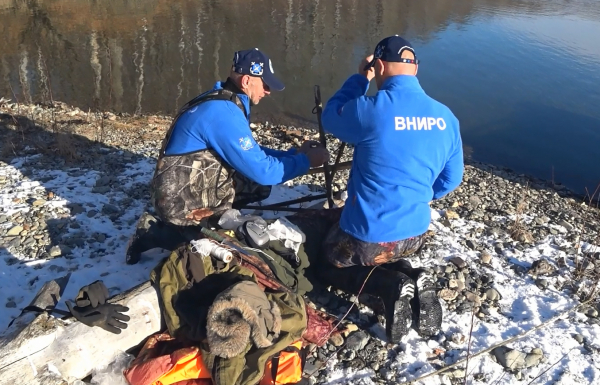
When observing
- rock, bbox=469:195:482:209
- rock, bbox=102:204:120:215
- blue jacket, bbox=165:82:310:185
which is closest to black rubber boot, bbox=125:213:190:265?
blue jacket, bbox=165:82:310:185

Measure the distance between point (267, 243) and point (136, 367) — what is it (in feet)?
4.64

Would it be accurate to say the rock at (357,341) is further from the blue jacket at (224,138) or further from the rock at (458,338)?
the blue jacket at (224,138)

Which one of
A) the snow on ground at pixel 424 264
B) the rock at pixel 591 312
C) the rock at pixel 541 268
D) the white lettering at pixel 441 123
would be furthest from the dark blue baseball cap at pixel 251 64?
the rock at pixel 591 312

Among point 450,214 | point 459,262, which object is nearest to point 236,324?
point 459,262

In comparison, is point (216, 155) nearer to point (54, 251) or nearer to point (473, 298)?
point (54, 251)

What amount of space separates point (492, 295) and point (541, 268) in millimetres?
848

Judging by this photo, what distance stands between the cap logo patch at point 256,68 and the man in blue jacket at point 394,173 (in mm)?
750

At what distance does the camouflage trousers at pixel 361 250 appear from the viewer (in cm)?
411

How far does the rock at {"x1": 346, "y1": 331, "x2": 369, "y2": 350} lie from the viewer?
13.6 ft

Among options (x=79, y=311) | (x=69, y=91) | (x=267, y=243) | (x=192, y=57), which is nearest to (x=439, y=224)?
(x=267, y=243)

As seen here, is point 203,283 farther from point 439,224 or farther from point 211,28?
point 211,28

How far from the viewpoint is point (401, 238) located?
405 centimetres

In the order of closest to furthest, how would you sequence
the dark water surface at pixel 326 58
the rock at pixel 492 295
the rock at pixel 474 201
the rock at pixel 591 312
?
the rock at pixel 591 312, the rock at pixel 492 295, the rock at pixel 474 201, the dark water surface at pixel 326 58

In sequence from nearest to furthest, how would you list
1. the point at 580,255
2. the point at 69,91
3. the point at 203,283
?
1. the point at 203,283
2. the point at 580,255
3. the point at 69,91
